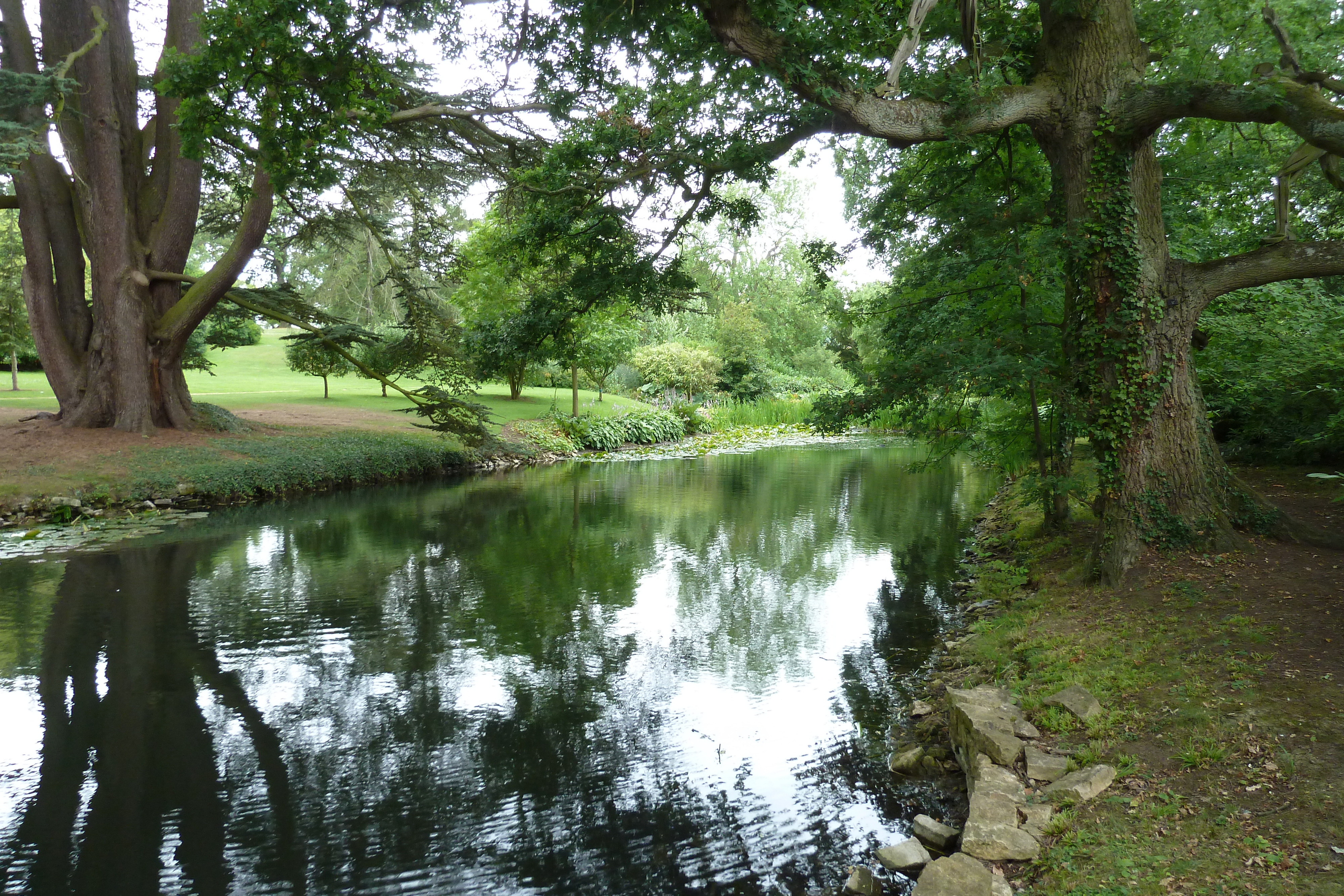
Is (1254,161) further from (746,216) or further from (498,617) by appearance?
(498,617)

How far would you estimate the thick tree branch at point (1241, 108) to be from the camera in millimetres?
5641

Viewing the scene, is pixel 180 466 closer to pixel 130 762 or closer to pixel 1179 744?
pixel 130 762

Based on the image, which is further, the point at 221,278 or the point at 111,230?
the point at 221,278

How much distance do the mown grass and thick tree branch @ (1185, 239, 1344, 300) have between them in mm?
2470

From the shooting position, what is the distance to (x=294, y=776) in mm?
4855

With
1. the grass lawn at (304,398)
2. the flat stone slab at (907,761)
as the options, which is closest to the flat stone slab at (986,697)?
the flat stone slab at (907,761)

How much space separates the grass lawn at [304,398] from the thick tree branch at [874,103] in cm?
1325

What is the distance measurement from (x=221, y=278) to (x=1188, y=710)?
16673 mm

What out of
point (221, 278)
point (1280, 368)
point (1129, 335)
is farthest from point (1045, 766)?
point (221, 278)

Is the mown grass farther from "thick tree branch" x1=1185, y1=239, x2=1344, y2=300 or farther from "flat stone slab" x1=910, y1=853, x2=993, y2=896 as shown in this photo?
"thick tree branch" x1=1185, y1=239, x2=1344, y2=300

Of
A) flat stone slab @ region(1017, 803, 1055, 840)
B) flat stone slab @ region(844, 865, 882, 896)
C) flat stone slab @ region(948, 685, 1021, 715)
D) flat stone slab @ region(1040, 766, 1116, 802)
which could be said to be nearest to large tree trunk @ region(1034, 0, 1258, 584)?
flat stone slab @ region(948, 685, 1021, 715)

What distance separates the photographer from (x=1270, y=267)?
6.26 meters

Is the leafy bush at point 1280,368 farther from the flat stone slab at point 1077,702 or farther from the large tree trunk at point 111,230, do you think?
the large tree trunk at point 111,230

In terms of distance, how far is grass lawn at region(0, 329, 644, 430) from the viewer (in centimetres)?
2150
